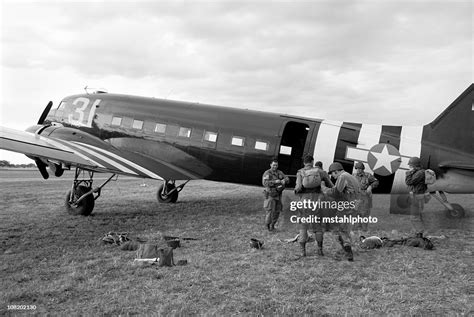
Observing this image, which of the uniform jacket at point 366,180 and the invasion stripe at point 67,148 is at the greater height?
the uniform jacket at point 366,180

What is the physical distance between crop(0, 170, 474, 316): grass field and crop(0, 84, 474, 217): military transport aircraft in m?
1.74

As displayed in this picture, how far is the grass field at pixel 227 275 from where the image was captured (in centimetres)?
492

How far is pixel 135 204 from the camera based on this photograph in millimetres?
15016

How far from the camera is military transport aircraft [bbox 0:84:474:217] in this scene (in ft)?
35.1

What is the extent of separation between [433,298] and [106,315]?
14.5ft

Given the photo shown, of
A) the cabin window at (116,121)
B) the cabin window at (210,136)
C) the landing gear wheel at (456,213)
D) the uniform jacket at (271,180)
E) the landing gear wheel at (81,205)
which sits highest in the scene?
the cabin window at (116,121)

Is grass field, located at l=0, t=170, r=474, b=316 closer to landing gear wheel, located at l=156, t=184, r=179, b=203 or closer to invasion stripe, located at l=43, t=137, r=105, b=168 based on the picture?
invasion stripe, located at l=43, t=137, r=105, b=168

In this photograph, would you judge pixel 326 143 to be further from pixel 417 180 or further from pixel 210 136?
pixel 210 136

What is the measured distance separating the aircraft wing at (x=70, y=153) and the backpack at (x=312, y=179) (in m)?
5.57

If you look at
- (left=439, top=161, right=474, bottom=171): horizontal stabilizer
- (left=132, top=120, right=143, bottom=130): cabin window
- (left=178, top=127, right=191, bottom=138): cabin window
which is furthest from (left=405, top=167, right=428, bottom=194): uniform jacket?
(left=132, top=120, right=143, bottom=130): cabin window

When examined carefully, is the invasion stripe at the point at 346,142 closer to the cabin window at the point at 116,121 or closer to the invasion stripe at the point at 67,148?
the invasion stripe at the point at 67,148

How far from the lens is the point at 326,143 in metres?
11.5

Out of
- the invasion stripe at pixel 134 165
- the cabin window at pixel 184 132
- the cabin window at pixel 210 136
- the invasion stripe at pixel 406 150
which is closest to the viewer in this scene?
the invasion stripe at pixel 406 150

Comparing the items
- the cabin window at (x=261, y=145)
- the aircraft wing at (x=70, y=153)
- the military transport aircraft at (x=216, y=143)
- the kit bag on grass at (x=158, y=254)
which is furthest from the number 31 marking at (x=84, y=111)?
the kit bag on grass at (x=158, y=254)
